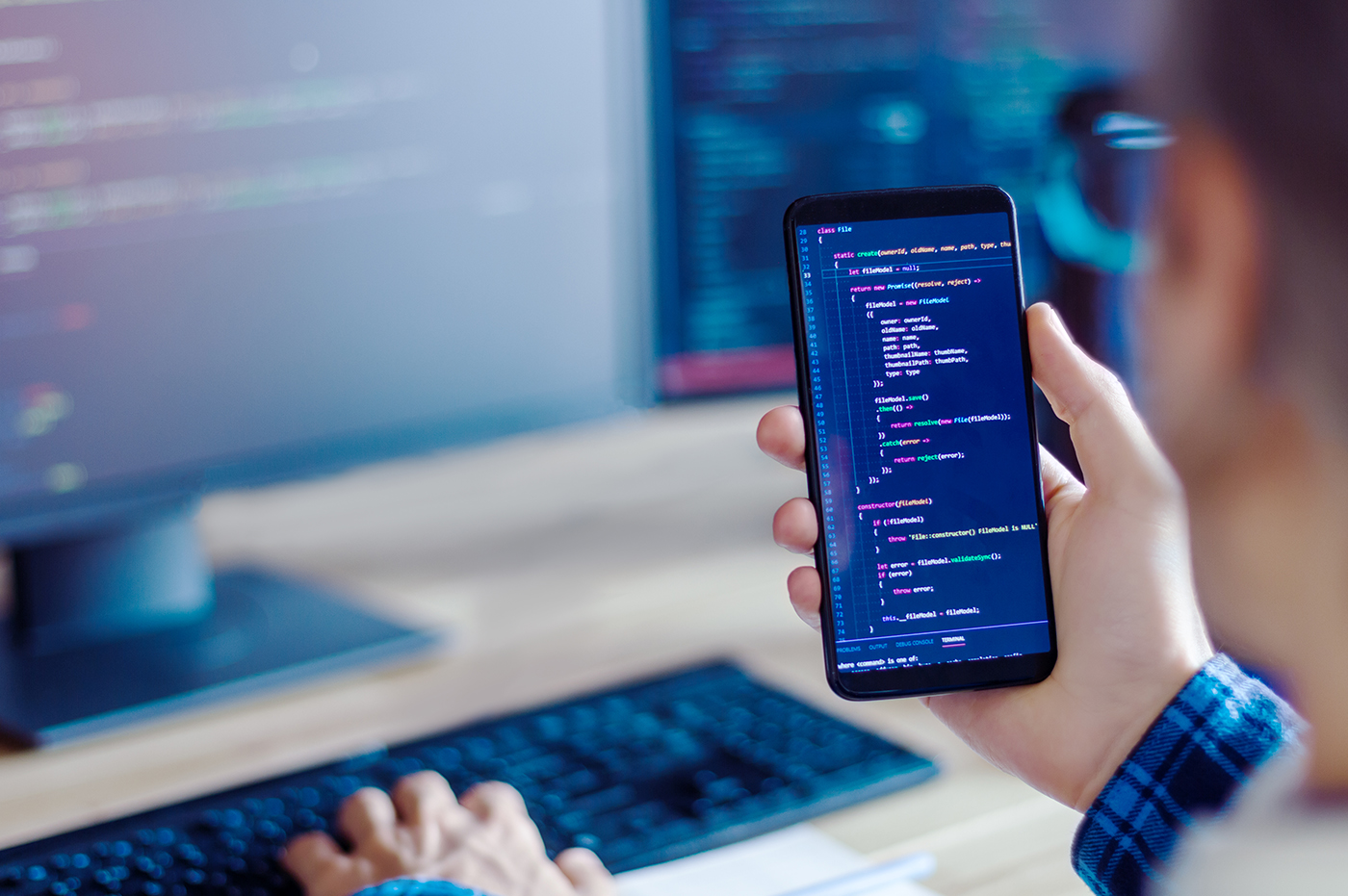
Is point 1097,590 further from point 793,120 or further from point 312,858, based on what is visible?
point 793,120

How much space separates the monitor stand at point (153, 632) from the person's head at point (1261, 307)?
61 centimetres

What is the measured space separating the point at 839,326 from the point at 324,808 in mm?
338

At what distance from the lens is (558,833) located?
2.05 ft

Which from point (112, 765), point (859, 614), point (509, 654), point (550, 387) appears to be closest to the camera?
point (859, 614)

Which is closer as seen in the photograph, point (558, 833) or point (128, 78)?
point (558, 833)

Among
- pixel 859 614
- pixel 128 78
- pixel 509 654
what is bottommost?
pixel 509 654

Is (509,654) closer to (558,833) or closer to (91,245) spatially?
(558,833)

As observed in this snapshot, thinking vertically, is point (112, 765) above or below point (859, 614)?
below

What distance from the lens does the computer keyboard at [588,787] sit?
0.60 m

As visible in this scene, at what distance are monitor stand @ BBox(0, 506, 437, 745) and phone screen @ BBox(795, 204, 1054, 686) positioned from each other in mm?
344

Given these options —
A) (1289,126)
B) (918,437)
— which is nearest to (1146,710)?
(918,437)

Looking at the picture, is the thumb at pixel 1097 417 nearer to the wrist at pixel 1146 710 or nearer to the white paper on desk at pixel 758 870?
the wrist at pixel 1146 710

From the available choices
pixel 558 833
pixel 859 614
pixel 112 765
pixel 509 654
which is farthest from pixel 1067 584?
pixel 112 765

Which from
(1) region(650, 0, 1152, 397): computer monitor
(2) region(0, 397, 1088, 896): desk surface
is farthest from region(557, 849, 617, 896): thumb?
(1) region(650, 0, 1152, 397): computer monitor
